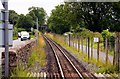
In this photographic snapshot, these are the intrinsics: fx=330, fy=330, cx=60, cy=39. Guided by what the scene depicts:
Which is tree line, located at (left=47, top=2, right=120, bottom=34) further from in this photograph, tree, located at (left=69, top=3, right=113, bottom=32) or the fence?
the fence

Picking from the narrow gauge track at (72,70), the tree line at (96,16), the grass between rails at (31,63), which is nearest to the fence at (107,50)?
the narrow gauge track at (72,70)

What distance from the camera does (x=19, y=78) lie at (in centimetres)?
996

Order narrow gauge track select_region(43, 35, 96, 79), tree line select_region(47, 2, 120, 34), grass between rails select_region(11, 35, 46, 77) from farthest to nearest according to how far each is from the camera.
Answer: tree line select_region(47, 2, 120, 34) < narrow gauge track select_region(43, 35, 96, 79) < grass between rails select_region(11, 35, 46, 77)

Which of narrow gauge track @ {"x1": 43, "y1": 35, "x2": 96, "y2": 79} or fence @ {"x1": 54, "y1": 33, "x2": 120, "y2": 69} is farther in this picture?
fence @ {"x1": 54, "y1": 33, "x2": 120, "y2": 69}

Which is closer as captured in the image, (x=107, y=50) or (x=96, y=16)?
(x=107, y=50)

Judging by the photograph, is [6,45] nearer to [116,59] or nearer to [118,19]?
[116,59]

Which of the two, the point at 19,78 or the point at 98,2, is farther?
the point at 98,2

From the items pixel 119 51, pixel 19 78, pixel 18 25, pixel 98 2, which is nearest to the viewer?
pixel 19 78

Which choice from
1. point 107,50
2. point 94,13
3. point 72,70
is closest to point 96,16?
point 94,13

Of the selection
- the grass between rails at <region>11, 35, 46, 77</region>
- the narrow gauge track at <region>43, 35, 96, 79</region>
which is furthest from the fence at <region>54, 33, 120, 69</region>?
the grass between rails at <region>11, 35, 46, 77</region>

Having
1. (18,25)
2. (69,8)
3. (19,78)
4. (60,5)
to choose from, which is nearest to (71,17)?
(69,8)

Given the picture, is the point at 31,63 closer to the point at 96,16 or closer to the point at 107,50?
the point at 107,50

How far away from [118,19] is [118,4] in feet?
10.2

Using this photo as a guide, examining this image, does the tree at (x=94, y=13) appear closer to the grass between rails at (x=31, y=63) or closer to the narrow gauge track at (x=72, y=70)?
the grass between rails at (x=31, y=63)
